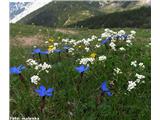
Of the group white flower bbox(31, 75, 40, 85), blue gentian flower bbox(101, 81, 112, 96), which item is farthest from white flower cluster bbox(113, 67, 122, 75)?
white flower bbox(31, 75, 40, 85)

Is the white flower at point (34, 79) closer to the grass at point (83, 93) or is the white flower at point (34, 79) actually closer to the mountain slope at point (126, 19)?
the grass at point (83, 93)

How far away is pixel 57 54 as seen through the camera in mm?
6539

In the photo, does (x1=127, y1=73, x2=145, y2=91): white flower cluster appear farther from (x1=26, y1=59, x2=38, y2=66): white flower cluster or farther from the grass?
(x1=26, y1=59, x2=38, y2=66): white flower cluster

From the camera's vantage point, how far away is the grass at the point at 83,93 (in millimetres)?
5195

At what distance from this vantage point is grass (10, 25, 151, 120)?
5.20 metres

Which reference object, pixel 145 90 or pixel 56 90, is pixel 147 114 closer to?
pixel 145 90

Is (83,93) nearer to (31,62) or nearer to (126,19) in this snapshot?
(31,62)

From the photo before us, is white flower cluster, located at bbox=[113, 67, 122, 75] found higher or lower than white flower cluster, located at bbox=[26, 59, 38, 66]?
lower

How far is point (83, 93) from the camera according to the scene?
18.1 ft

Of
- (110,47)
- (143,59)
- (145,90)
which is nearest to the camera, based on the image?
(145,90)

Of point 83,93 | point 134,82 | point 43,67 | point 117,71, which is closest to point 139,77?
point 134,82

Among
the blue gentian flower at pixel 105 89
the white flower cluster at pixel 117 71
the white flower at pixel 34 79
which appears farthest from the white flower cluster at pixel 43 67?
the blue gentian flower at pixel 105 89
